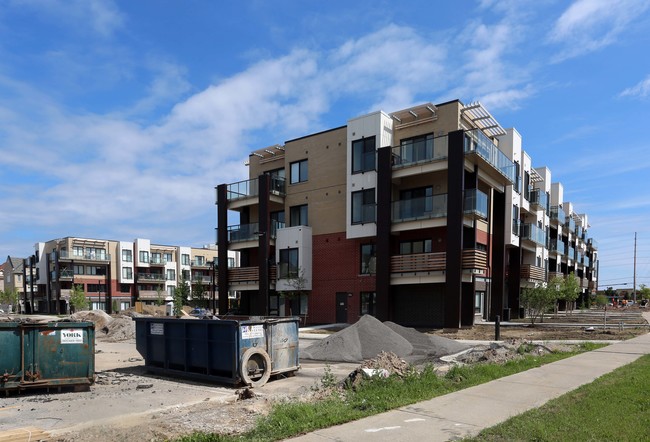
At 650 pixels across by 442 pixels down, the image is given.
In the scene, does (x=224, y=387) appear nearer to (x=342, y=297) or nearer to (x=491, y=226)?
(x=342, y=297)

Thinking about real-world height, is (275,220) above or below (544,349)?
above

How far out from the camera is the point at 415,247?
29.1 m

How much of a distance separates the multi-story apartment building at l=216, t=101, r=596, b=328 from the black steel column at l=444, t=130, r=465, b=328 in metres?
0.06

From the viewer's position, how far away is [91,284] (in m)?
75.7

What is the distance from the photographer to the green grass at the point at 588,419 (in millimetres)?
5715

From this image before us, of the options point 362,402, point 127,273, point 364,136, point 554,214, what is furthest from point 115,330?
point 127,273

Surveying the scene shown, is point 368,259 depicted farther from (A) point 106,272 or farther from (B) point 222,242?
(A) point 106,272

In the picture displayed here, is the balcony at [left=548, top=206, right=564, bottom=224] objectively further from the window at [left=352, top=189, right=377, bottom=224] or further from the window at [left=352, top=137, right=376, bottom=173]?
the window at [left=352, top=137, right=376, bottom=173]

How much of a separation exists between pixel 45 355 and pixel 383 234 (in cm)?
2057

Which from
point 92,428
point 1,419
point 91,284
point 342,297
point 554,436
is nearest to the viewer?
point 554,436

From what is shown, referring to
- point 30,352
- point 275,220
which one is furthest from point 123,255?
point 30,352

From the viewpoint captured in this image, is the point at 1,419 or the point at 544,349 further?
the point at 544,349

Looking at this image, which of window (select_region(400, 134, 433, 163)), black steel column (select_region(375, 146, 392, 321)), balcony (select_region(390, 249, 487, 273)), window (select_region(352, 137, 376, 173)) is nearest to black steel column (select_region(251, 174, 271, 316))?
window (select_region(352, 137, 376, 173))

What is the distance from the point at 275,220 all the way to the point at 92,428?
28.7 metres
